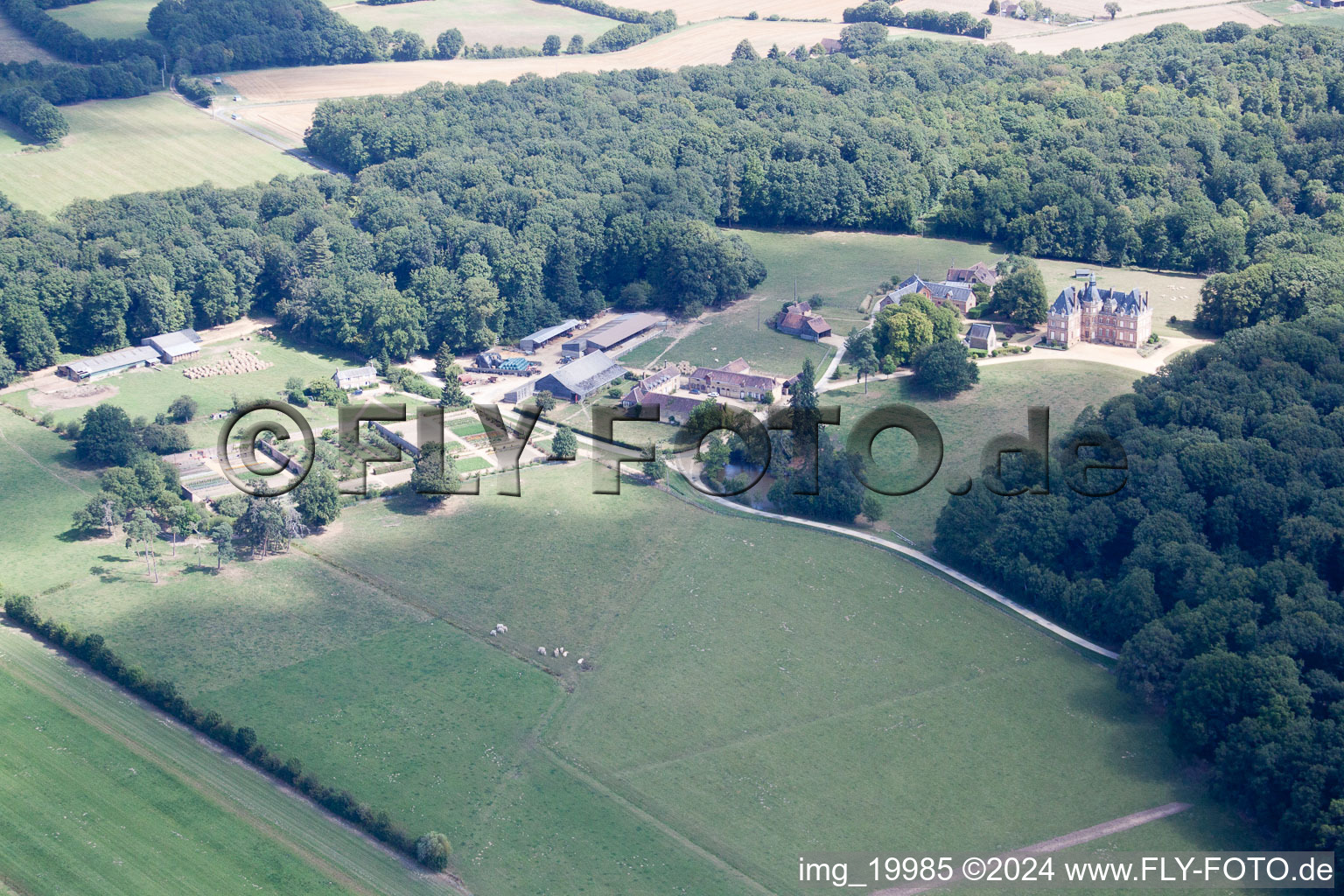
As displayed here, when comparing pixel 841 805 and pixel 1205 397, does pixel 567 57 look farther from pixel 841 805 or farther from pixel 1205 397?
pixel 841 805

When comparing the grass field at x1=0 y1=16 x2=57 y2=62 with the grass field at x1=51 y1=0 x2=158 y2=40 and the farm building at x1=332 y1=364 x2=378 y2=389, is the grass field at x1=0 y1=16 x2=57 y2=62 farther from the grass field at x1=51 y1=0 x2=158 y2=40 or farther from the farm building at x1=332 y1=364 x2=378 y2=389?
the farm building at x1=332 y1=364 x2=378 y2=389

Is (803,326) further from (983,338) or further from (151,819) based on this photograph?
(151,819)

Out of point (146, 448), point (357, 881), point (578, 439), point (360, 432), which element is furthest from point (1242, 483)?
point (146, 448)

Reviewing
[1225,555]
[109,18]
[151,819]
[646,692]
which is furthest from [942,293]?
[109,18]

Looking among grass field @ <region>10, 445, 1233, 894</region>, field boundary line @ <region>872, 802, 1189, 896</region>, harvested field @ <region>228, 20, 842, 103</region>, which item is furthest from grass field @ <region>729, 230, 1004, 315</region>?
field boundary line @ <region>872, 802, 1189, 896</region>

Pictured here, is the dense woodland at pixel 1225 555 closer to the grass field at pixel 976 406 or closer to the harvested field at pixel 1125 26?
the grass field at pixel 976 406

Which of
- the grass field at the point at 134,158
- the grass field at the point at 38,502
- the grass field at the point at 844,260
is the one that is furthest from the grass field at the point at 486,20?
the grass field at the point at 38,502
